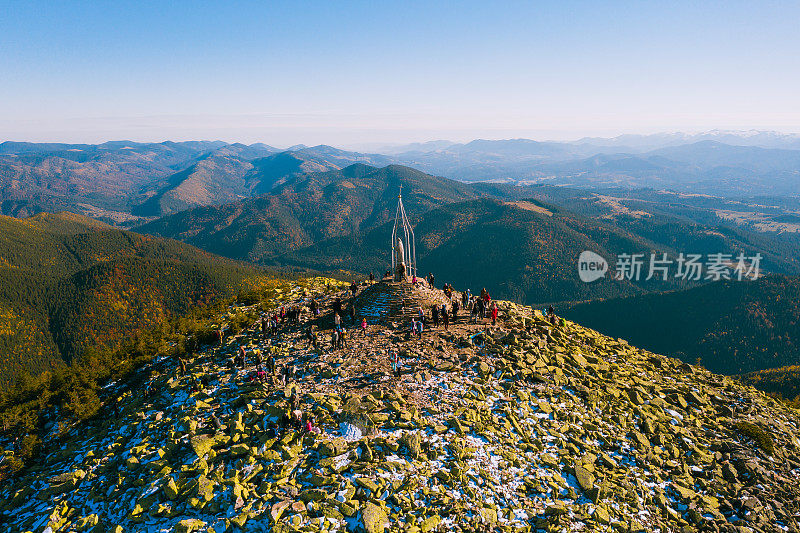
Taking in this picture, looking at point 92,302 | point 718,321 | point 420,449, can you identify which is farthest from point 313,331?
point 92,302

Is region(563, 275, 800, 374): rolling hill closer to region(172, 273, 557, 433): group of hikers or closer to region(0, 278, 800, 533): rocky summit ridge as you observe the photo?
region(0, 278, 800, 533): rocky summit ridge

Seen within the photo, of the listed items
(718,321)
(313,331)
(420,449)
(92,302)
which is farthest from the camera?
(92,302)

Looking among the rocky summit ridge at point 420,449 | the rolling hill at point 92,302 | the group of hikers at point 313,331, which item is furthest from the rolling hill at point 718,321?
the rolling hill at point 92,302

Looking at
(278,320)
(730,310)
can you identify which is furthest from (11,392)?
(730,310)

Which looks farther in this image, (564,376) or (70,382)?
(70,382)

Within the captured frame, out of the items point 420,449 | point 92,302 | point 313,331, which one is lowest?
point 92,302

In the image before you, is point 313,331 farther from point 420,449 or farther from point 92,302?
point 92,302

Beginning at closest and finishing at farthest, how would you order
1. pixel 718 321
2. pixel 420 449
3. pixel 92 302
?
pixel 420 449, pixel 718 321, pixel 92 302

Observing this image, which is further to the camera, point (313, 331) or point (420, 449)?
point (313, 331)

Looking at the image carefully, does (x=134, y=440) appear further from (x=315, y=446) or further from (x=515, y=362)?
(x=515, y=362)
